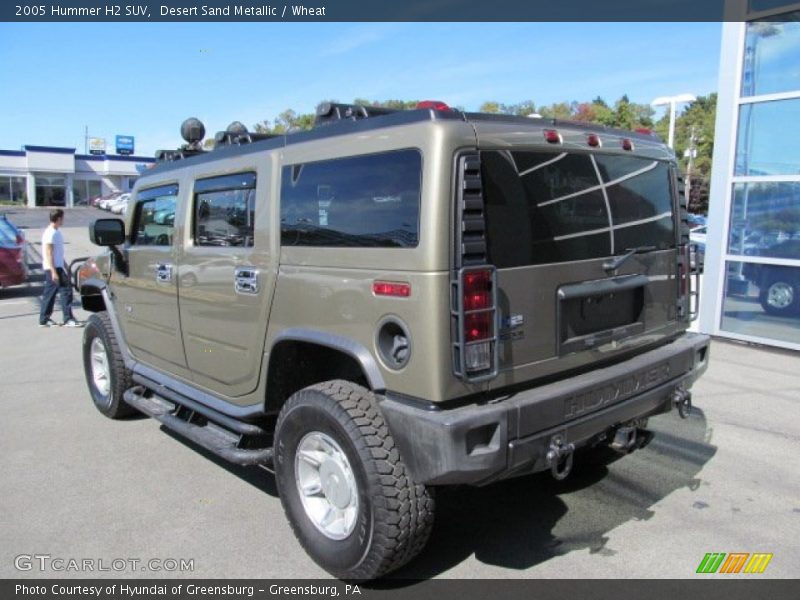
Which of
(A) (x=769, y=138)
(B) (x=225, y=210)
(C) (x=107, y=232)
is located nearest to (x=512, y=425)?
(B) (x=225, y=210)

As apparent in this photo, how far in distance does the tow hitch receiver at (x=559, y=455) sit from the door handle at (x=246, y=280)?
1.73m

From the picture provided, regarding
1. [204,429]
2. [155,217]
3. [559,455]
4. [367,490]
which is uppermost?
[155,217]

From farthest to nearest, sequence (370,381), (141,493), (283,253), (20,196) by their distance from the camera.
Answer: (20,196) < (141,493) < (283,253) < (370,381)

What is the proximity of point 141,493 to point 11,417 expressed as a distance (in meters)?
2.36

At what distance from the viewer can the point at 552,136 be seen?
2.98 m

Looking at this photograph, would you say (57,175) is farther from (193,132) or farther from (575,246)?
(575,246)

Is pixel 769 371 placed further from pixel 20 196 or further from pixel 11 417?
pixel 20 196

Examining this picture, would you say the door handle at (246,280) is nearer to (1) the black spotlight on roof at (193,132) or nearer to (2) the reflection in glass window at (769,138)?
(1) the black spotlight on roof at (193,132)

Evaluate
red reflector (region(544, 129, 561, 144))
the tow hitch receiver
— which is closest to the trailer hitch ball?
the tow hitch receiver

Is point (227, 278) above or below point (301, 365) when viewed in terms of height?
above

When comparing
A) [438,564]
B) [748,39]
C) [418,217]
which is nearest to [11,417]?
[438,564]

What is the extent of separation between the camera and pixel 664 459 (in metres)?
4.39

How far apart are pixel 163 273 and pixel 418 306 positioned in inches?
98.0

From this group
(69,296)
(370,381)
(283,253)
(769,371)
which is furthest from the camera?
(69,296)
